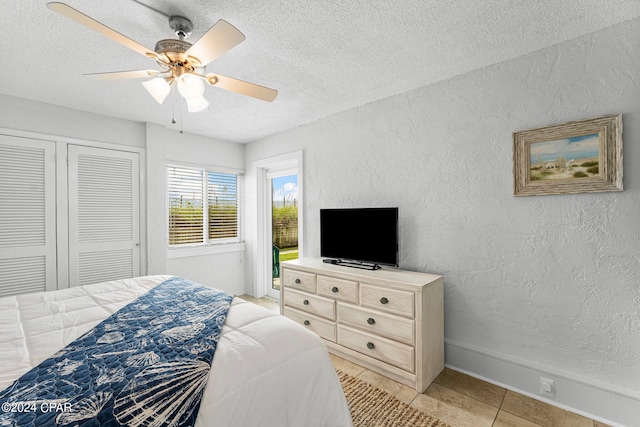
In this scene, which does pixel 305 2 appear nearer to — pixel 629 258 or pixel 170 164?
pixel 629 258

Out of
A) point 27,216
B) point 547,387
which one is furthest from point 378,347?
point 27,216

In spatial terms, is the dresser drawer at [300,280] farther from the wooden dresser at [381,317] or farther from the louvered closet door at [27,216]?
the louvered closet door at [27,216]

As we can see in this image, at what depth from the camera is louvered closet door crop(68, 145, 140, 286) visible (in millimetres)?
3133

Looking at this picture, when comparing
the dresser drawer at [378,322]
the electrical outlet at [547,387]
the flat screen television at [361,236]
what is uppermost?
the flat screen television at [361,236]

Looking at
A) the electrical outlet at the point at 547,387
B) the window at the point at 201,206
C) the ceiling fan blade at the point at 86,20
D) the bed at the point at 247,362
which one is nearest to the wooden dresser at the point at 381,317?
the electrical outlet at the point at 547,387

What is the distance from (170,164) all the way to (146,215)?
76cm

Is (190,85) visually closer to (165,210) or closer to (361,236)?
(361,236)

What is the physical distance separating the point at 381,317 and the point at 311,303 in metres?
0.78

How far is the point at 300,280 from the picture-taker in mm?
2963

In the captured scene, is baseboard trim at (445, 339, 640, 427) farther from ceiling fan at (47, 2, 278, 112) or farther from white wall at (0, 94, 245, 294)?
white wall at (0, 94, 245, 294)

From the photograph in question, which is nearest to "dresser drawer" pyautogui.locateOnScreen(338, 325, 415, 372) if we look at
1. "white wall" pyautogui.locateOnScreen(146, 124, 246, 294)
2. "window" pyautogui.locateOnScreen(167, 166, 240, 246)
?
"white wall" pyautogui.locateOnScreen(146, 124, 246, 294)

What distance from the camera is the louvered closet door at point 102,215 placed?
3.13m

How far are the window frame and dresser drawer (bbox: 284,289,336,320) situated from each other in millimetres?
1732

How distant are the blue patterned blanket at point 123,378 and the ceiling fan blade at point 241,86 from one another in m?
1.42
